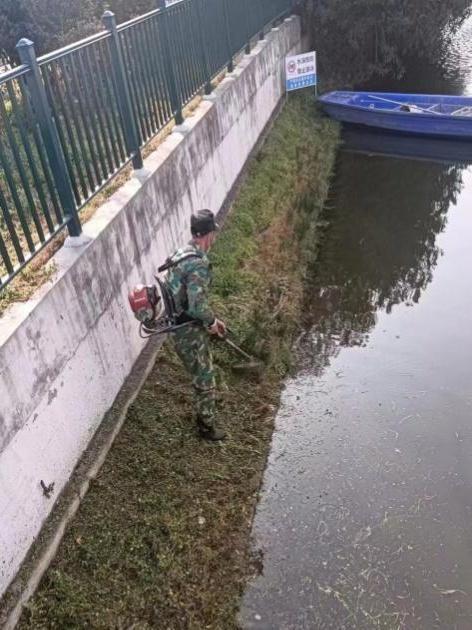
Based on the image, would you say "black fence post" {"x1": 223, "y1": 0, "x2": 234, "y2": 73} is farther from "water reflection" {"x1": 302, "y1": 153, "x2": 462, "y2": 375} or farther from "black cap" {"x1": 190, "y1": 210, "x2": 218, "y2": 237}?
"black cap" {"x1": 190, "y1": 210, "x2": 218, "y2": 237}

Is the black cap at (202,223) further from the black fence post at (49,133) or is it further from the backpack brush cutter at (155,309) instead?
the black fence post at (49,133)

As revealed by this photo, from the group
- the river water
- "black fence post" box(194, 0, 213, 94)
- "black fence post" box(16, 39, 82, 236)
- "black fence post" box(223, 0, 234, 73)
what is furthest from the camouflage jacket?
"black fence post" box(223, 0, 234, 73)

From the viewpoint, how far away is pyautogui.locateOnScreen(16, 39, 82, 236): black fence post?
149 inches

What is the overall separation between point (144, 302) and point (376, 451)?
2591mm

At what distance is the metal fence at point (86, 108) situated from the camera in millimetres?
3826

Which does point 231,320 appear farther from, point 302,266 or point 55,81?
point 55,81

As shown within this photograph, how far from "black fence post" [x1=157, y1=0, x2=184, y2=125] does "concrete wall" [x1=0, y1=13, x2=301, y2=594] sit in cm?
29

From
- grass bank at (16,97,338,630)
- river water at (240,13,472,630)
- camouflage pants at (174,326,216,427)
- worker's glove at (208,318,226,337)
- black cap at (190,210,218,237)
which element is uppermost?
black cap at (190,210,218,237)

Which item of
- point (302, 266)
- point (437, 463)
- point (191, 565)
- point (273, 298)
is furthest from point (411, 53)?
point (191, 565)

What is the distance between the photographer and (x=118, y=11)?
12.7 metres

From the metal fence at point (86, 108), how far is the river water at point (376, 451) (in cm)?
284

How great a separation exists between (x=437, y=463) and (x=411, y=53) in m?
16.7

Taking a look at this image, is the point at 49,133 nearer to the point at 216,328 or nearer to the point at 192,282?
the point at 192,282

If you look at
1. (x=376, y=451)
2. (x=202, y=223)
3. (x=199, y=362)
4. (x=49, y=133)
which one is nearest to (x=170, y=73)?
(x=49, y=133)
